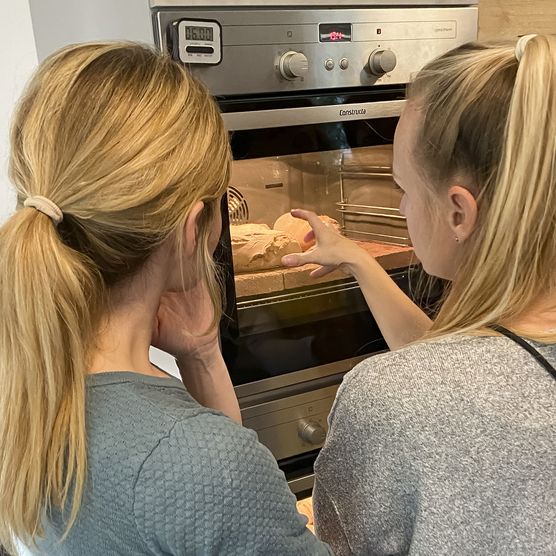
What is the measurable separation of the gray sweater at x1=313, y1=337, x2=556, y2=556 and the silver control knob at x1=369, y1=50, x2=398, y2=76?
560 millimetres

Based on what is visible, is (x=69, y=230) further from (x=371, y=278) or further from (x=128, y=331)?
(x=371, y=278)

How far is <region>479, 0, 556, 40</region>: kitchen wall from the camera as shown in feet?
4.03

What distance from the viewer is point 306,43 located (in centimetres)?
103

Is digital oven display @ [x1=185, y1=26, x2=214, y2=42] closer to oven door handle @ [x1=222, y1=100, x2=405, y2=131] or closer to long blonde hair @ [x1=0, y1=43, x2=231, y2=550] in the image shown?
oven door handle @ [x1=222, y1=100, x2=405, y2=131]

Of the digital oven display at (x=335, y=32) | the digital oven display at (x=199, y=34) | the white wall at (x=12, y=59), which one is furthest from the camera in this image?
the white wall at (x=12, y=59)

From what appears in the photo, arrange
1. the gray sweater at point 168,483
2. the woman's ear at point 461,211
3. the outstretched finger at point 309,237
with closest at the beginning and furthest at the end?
the gray sweater at point 168,483, the woman's ear at point 461,211, the outstretched finger at point 309,237

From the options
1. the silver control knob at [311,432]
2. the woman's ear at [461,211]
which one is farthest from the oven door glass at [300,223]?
the woman's ear at [461,211]

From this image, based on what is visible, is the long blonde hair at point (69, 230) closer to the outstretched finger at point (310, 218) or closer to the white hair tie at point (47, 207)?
the white hair tie at point (47, 207)

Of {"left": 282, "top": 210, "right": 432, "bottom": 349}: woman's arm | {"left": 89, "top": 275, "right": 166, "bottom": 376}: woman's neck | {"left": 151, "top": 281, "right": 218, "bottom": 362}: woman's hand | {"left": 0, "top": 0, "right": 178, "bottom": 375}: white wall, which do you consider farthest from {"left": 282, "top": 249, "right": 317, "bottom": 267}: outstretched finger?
{"left": 0, "top": 0, "right": 178, "bottom": 375}: white wall

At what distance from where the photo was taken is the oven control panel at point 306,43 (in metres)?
0.93

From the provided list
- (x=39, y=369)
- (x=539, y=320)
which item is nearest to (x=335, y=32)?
(x=539, y=320)

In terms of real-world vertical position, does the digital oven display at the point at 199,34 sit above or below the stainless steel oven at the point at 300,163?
above

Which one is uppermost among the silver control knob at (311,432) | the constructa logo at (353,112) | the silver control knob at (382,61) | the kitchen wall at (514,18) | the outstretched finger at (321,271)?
the kitchen wall at (514,18)

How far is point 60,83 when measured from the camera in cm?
66
